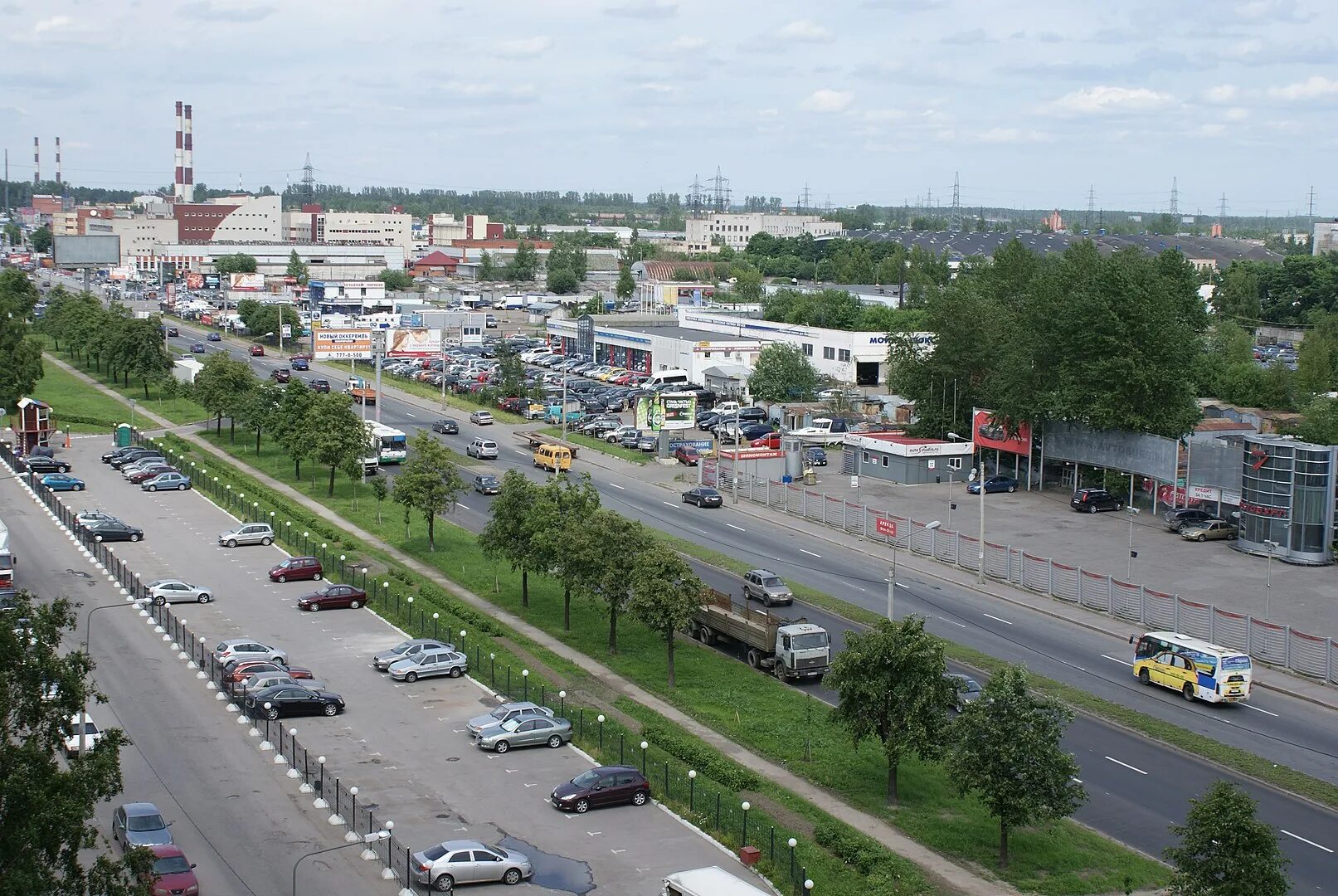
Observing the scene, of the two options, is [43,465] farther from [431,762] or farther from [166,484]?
[431,762]

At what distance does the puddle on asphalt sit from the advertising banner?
143455mm

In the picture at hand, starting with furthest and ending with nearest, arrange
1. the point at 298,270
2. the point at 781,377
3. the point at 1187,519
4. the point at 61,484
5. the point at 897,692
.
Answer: the point at 298,270 → the point at 781,377 → the point at 61,484 → the point at 1187,519 → the point at 897,692

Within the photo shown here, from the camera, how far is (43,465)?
66.2 meters

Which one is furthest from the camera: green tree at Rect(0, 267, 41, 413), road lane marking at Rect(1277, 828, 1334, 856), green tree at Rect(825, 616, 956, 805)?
green tree at Rect(0, 267, 41, 413)

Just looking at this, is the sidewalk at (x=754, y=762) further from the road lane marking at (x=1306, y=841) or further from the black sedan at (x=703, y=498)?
the black sedan at (x=703, y=498)

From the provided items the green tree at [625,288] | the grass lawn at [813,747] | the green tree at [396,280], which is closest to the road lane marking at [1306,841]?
the grass lawn at [813,747]

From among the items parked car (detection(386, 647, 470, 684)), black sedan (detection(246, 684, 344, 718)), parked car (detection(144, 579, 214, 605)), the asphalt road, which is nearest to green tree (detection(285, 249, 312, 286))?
parked car (detection(144, 579, 214, 605))

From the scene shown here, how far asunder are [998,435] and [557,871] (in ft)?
155

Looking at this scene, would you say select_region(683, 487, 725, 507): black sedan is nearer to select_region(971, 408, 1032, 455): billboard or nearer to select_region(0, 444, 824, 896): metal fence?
select_region(971, 408, 1032, 455): billboard

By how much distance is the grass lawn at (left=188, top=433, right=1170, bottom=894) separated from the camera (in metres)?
26.9

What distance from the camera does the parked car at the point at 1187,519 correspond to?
2202 inches

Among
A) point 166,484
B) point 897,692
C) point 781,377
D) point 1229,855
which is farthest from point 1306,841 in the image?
point 781,377

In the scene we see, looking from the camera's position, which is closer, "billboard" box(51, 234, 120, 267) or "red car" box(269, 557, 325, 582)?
"red car" box(269, 557, 325, 582)

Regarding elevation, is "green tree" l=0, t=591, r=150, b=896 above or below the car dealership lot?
above
